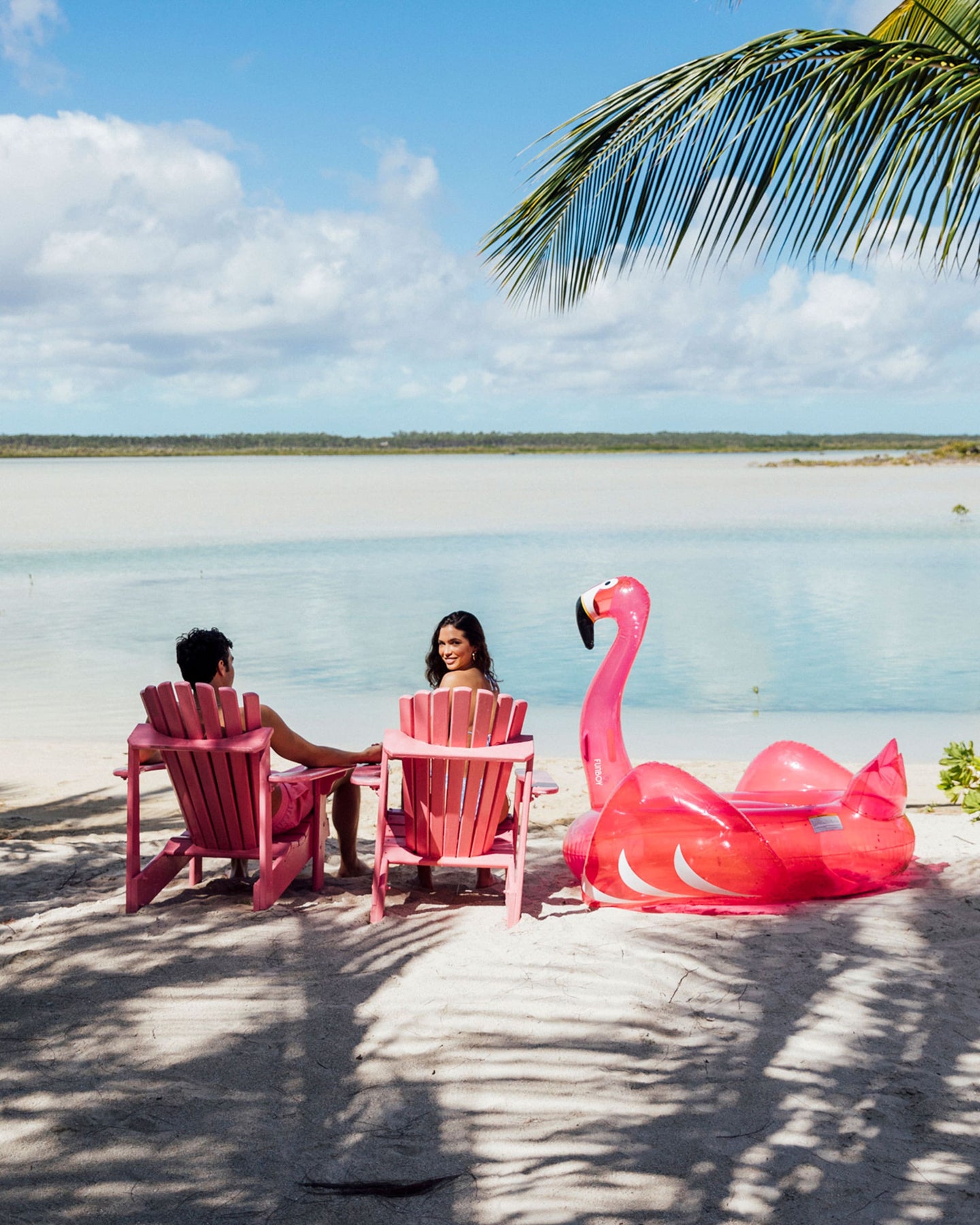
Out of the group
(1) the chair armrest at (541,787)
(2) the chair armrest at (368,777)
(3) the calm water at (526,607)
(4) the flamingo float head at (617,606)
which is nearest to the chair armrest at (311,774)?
(2) the chair armrest at (368,777)

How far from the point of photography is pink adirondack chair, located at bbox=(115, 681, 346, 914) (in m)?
4.26

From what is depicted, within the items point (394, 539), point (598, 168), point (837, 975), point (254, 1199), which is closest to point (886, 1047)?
point (837, 975)

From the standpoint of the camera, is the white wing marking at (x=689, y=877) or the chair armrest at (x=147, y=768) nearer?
the white wing marking at (x=689, y=877)

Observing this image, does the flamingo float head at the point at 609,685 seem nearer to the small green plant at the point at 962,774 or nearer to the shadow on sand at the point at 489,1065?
the shadow on sand at the point at 489,1065

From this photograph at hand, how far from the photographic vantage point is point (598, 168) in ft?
14.2

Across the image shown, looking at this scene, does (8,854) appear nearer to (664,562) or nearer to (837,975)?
(837,975)

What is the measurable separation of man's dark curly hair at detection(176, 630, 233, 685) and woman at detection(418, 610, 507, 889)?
→ 903 millimetres

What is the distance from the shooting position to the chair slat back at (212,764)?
4.25 meters

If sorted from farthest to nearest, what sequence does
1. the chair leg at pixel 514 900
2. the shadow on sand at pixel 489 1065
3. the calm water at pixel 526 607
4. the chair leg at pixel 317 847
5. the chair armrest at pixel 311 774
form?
the calm water at pixel 526 607, the chair leg at pixel 317 847, the chair armrest at pixel 311 774, the chair leg at pixel 514 900, the shadow on sand at pixel 489 1065

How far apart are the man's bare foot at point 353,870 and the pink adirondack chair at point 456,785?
1.89ft

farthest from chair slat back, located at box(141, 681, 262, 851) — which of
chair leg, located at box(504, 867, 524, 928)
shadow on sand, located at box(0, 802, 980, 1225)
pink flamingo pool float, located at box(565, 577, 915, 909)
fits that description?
pink flamingo pool float, located at box(565, 577, 915, 909)

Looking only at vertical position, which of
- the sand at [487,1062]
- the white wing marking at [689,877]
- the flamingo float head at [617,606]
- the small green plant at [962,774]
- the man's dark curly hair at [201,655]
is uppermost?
the flamingo float head at [617,606]

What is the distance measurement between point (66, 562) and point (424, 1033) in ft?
68.6

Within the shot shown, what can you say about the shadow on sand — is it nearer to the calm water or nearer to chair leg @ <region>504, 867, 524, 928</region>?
chair leg @ <region>504, 867, 524, 928</region>
